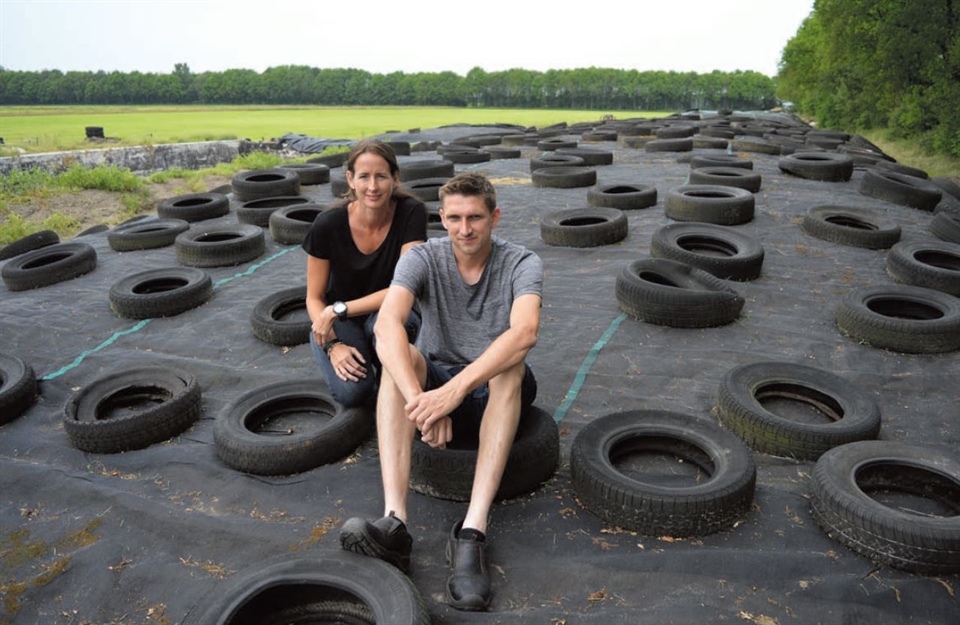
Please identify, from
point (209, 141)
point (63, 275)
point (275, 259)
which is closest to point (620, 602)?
point (275, 259)

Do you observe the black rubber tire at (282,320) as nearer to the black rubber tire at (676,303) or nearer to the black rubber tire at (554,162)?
the black rubber tire at (676,303)

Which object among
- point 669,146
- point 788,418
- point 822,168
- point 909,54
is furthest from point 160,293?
point 909,54

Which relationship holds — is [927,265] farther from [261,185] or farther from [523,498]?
[261,185]

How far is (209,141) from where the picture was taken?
31.8 metres

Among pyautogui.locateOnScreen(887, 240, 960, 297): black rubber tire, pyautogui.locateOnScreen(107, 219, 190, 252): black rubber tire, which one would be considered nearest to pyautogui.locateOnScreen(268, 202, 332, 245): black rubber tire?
pyautogui.locateOnScreen(107, 219, 190, 252): black rubber tire

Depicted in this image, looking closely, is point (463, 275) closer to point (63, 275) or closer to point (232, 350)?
point (232, 350)

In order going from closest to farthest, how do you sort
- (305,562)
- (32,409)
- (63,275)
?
(305,562) → (32,409) → (63,275)

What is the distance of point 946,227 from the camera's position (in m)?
7.86

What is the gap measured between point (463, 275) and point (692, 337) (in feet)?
9.77

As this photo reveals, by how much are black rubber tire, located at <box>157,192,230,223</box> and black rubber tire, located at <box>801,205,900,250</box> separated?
9000 millimetres

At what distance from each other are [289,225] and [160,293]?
2.45 meters

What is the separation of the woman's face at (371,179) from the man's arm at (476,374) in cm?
127

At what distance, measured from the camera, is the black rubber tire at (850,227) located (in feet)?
23.8

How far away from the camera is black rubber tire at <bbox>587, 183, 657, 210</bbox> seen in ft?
29.3
